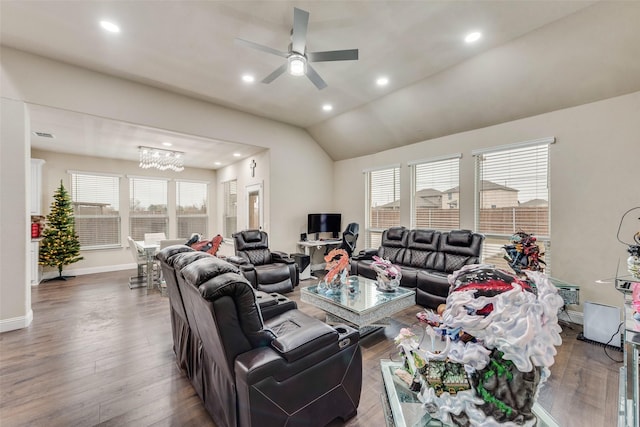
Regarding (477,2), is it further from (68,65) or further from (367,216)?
(68,65)

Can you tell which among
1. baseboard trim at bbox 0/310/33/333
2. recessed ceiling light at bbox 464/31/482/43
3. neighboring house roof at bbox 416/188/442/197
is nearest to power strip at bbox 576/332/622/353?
neighboring house roof at bbox 416/188/442/197

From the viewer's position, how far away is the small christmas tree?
17.4 feet

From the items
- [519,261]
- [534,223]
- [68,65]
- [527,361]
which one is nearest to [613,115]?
[534,223]

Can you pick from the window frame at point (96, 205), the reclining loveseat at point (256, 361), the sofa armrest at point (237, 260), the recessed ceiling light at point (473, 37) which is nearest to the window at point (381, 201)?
the recessed ceiling light at point (473, 37)

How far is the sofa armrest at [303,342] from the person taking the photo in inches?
56.4

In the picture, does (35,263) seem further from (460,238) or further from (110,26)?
(460,238)

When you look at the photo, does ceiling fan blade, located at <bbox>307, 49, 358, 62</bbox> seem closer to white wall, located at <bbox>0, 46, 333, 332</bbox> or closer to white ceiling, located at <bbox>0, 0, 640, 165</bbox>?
white ceiling, located at <bbox>0, 0, 640, 165</bbox>

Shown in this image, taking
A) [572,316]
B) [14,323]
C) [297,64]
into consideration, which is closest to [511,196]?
[572,316]

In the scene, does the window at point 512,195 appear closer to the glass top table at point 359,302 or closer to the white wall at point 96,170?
the glass top table at point 359,302

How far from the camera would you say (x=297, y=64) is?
2.62 meters

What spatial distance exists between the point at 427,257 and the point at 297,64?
3.49 meters

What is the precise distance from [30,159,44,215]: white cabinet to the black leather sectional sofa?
6444mm

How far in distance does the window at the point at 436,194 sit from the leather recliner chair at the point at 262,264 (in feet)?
8.84

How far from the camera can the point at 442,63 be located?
11.2ft
